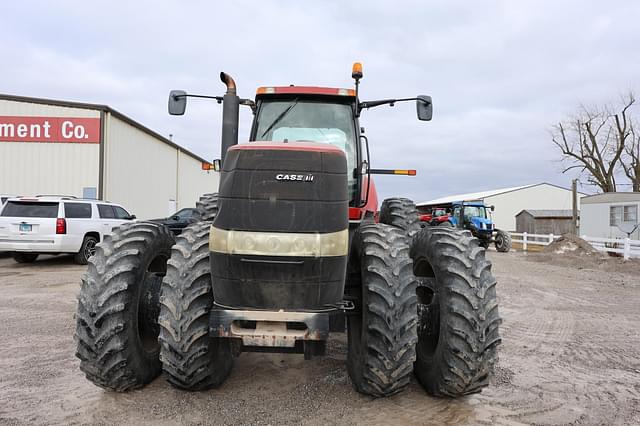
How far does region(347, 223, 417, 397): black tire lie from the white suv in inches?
352

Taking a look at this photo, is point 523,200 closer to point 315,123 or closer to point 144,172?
point 144,172

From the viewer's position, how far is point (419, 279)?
364 cm

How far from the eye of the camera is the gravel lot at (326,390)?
3.17 meters

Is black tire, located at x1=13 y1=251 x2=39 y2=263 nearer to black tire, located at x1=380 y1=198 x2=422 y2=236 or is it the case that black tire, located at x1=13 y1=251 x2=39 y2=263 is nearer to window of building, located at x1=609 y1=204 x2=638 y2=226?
black tire, located at x1=380 y1=198 x2=422 y2=236

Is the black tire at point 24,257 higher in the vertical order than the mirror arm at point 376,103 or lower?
lower

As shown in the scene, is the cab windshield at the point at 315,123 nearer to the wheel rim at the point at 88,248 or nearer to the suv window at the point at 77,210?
the suv window at the point at 77,210

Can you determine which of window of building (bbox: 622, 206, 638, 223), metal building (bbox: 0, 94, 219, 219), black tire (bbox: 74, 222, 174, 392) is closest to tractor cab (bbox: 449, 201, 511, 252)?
window of building (bbox: 622, 206, 638, 223)

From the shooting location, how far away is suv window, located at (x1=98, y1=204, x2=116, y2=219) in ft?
40.4

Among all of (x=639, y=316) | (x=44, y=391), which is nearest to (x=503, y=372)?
(x=44, y=391)

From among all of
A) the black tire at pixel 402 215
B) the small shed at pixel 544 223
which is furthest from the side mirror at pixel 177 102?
the small shed at pixel 544 223

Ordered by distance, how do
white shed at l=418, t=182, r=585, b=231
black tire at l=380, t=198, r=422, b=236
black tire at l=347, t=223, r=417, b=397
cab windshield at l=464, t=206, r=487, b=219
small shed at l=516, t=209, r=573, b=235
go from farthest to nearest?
1. white shed at l=418, t=182, r=585, b=231
2. small shed at l=516, t=209, r=573, b=235
3. cab windshield at l=464, t=206, r=487, b=219
4. black tire at l=380, t=198, r=422, b=236
5. black tire at l=347, t=223, r=417, b=397

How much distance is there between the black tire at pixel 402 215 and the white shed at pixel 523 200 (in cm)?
4491

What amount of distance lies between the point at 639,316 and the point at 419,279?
5607 millimetres

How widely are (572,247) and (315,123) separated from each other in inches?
638
